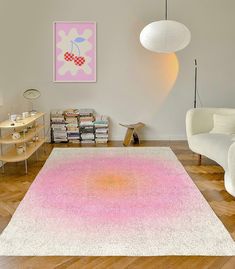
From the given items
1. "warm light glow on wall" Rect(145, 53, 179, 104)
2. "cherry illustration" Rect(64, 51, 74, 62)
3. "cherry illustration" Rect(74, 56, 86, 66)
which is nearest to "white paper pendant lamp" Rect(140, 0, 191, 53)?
"warm light glow on wall" Rect(145, 53, 179, 104)

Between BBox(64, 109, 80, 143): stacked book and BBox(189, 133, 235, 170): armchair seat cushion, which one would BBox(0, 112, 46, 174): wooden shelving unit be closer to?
BBox(64, 109, 80, 143): stacked book

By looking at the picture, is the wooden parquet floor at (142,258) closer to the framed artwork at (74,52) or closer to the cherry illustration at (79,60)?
the framed artwork at (74,52)

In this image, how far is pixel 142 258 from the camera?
6.99 ft

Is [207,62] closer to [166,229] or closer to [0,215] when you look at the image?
[166,229]

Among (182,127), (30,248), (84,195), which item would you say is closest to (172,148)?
(182,127)

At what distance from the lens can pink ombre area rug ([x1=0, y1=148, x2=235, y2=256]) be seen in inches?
88.7

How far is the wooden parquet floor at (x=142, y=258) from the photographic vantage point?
2.05 metres

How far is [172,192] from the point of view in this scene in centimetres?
322

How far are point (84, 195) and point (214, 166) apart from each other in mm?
1840

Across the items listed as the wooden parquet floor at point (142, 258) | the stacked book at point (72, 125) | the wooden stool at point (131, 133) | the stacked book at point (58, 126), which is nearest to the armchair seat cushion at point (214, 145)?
the wooden parquet floor at point (142, 258)

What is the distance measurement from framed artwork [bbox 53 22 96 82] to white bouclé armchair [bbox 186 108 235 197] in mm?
1959

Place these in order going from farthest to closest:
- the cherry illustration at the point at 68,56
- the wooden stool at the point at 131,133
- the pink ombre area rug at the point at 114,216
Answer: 1. the cherry illustration at the point at 68,56
2. the wooden stool at the point at 131,133
3. the pink ombre area rug at the point at 114,216

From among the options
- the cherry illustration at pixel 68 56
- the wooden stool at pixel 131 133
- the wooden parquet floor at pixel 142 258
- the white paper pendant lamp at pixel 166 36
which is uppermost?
the white paper pendant lamp at pixel 166 36

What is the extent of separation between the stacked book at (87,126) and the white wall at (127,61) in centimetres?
19
